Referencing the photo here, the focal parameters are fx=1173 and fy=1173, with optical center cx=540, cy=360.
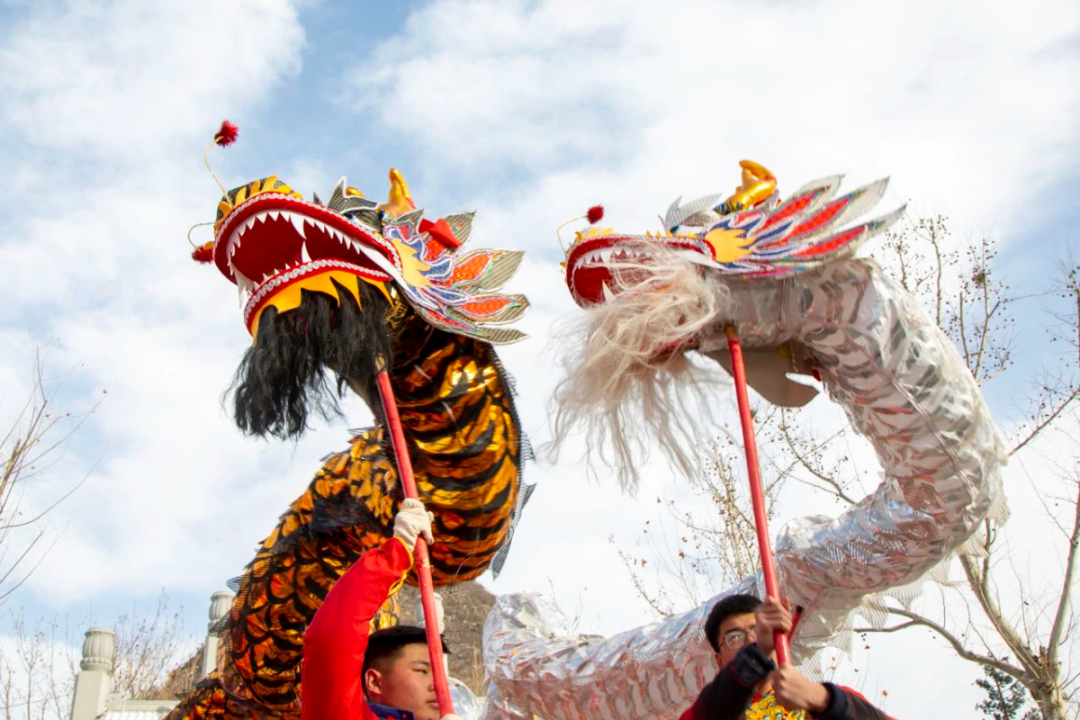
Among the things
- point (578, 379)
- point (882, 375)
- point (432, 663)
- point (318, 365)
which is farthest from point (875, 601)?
point (318, 365)

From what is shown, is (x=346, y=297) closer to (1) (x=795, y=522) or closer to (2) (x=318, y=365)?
(2) (x=318, y=365)

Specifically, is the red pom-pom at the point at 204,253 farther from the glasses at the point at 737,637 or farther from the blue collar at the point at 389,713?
the glasses at the point at 737,637

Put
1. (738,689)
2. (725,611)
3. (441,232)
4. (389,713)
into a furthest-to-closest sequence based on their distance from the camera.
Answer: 1. (441,232)
2. (725,611)
3. (389,713)
4. (738,689)

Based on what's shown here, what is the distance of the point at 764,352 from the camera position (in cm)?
299

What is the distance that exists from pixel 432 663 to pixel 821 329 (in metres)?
1.21

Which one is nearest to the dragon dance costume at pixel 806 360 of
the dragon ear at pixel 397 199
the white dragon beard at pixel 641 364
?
the white dragon beard at pixel 641 364

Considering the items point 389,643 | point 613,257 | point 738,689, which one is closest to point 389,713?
point 389,643

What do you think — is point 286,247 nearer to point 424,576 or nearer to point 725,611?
point 424,576

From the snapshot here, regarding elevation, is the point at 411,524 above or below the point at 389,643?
above

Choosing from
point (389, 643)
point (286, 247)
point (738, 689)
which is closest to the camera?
point (738, 689)

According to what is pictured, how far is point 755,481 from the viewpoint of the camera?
266cm

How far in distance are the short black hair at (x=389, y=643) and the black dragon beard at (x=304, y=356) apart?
2.50 feet

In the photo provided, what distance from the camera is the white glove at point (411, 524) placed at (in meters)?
2.72

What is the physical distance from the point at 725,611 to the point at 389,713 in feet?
2.80
